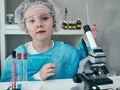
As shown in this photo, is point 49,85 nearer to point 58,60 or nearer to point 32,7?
point 58,60

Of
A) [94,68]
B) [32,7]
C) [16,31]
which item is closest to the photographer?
[94,68]

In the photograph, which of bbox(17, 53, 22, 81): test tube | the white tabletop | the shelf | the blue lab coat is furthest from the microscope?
the shelf

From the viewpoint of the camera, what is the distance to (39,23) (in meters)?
1.16

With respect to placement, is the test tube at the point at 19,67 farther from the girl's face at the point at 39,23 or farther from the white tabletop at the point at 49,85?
the girl's face at the point at 39,23

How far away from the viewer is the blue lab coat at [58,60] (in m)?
1.18

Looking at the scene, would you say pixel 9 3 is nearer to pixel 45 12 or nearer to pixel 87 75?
pixel 45 12

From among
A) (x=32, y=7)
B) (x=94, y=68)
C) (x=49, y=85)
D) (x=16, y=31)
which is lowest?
(x=49, y=85)

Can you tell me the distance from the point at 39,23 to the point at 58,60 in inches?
9.9

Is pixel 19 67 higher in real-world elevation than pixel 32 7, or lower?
lower

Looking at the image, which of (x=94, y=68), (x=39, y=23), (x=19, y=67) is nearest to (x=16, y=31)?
(x=39, y=23)

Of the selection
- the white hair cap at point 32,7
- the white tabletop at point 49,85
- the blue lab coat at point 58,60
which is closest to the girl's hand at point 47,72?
the white tabletop at point 49,85

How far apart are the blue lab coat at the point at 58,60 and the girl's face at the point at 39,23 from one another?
0.34 feet

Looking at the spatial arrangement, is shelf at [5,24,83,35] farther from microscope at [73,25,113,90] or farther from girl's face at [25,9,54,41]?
microscope at [73,25,113,90]

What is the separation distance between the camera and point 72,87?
2.91ft
